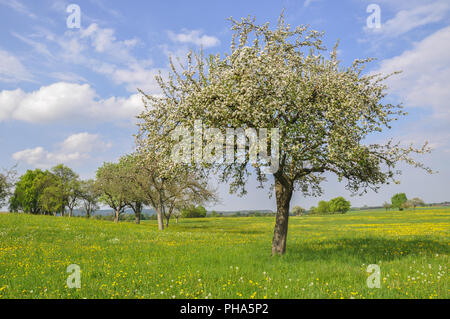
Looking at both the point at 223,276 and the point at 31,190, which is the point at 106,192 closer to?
the point at 31,190

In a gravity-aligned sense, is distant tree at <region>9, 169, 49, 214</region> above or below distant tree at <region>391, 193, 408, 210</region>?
above

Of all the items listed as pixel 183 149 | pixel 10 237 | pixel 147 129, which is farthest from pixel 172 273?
pixel 10 237

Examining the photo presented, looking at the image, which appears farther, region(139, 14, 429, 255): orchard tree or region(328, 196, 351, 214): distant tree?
region(328, 196, 351, 214): distant tree

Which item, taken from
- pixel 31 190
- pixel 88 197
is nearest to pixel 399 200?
pixel 88 197

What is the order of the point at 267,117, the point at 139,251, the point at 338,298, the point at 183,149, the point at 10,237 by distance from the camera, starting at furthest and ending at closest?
the point at 10,237 → the point at 139,251 → the point at 183,149 → the point at 267,117 → the point at 338,298

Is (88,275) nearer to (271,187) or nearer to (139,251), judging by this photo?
(139,251)

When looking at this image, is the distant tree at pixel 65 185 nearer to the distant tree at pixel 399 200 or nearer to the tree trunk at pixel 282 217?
the tree trunk at pixel 282 217

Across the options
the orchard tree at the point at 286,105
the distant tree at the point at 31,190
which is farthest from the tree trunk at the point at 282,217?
the distant tree at the point at 31,190

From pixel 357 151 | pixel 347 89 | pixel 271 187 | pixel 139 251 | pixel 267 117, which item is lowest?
pixel 139 251

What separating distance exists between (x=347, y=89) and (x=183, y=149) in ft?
27.3

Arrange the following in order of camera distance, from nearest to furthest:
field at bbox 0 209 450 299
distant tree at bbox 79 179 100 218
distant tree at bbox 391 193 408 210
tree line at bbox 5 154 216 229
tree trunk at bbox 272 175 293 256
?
field at bbox 0 209 450 299
tree trunk at bbox 272 175 293 256
tree line at bbox 5 154 216 229
distant tree at bbox 79 179 100 218
distant tree at bbox 391 193 408 210

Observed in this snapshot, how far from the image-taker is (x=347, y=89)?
14.3m

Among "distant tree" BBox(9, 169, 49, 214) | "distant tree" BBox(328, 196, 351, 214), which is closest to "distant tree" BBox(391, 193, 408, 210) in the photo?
"distant tree" BBox(328, 196, 351, 214)

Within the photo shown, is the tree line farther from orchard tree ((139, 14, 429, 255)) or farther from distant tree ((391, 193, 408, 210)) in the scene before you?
distant tree ((391, 193, 408, 210))
